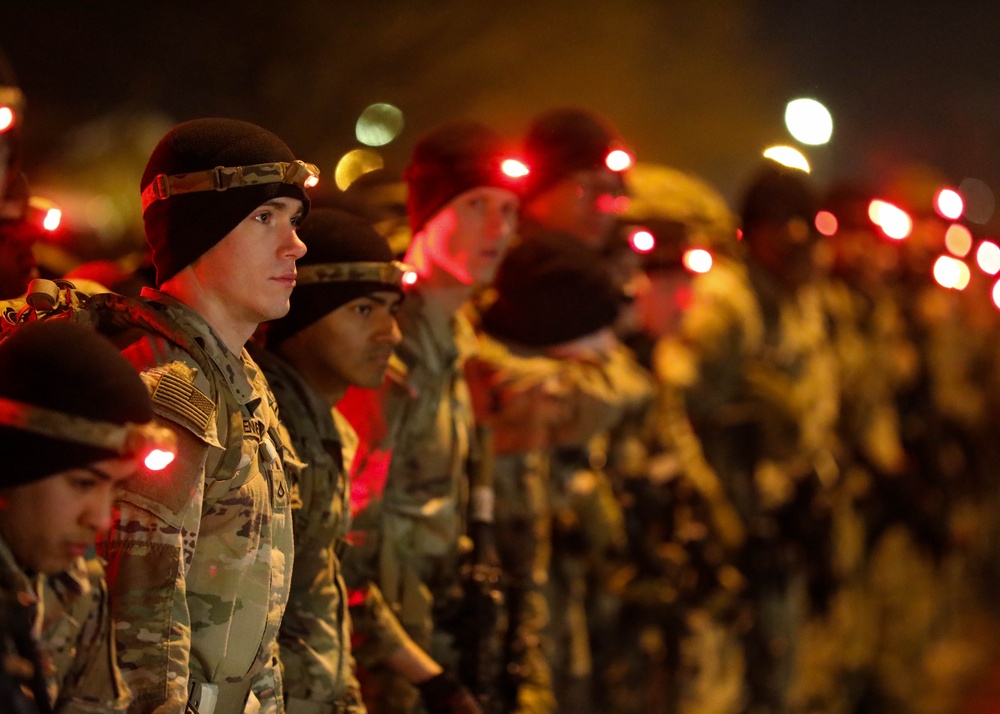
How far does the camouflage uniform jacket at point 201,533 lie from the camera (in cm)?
253

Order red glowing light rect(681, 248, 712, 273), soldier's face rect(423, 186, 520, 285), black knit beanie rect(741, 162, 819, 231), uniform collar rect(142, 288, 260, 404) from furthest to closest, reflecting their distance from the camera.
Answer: black knit beanie rect(741, 162, 819, 231) < red glowing light rect(681, 248, 712, 273) < soldier's face rect(423, 186, 520, 285) < uniform collar rect(142, 288, 260, 404)

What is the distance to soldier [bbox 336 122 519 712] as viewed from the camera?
418cm

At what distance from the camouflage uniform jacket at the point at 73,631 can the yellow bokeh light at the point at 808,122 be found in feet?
22.4

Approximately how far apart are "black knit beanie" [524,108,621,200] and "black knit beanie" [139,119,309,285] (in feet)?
9.52

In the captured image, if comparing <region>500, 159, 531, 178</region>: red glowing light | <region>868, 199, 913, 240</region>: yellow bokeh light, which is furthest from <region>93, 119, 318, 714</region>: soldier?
<region>868, 199, 913, 240</region>: yellow bokeh light

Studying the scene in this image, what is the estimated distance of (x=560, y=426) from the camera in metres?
5.22

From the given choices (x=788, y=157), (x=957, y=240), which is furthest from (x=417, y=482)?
(x=957, y=240)

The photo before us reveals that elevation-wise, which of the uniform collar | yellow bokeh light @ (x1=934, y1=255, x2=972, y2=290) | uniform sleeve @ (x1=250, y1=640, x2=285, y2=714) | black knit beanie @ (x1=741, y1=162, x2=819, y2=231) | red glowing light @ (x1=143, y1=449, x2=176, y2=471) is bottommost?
uniform sleeve @ (x1=250, y1=640, x2=285, y2=714)

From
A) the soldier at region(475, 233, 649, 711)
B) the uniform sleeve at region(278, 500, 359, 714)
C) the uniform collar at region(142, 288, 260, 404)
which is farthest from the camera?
the soldier at region(475, 233, 649, 711)

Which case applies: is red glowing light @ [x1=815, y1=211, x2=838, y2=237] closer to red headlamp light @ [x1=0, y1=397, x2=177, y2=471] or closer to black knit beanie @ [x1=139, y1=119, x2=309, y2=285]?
black knit beanie @ [x1=139, y1=119, x2=309, y2=285]

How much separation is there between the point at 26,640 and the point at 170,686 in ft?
1.30

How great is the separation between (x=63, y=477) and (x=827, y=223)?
7.48 m

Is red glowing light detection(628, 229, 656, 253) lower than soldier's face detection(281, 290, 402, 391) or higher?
higher

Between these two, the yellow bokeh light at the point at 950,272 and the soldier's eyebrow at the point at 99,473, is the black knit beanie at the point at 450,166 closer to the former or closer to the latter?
the soldier's eyebrow at the point at 99,473
